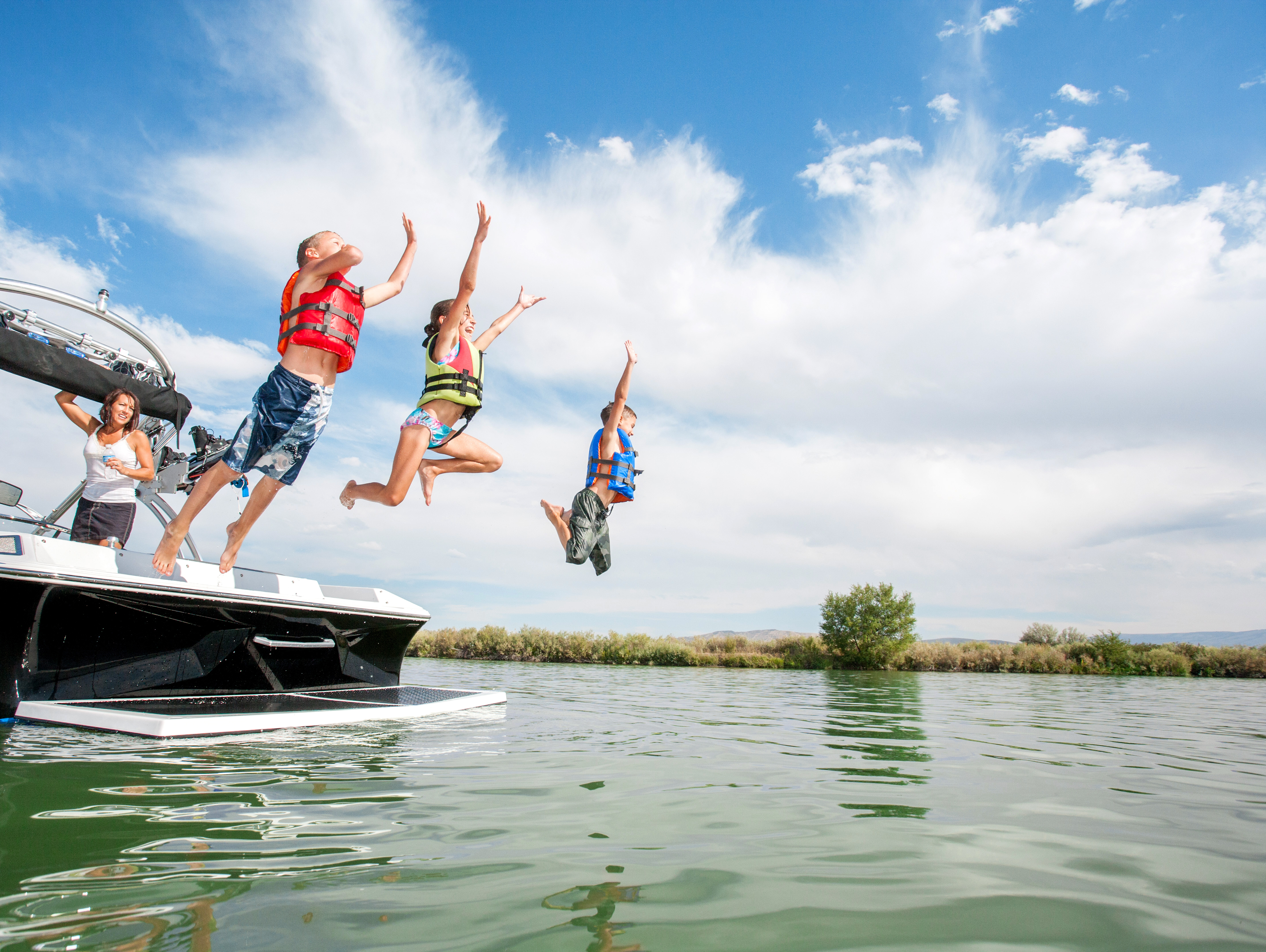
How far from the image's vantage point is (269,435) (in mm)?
4777

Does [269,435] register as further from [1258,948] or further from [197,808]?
[1258,948]

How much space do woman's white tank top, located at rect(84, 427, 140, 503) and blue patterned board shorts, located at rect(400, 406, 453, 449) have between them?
3.01 m

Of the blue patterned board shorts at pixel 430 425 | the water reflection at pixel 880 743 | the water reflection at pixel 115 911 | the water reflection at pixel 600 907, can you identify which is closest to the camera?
the water reflection at pixel 115 911

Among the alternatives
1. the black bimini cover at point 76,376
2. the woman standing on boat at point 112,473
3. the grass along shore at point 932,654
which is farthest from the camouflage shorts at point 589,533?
the grass along shore at point 932,654

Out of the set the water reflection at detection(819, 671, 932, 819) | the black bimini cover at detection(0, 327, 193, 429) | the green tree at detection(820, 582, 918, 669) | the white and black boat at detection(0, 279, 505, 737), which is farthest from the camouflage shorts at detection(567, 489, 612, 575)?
the green tree at detection(820, 582, 918, 669)

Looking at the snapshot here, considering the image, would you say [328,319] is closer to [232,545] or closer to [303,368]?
[303,368]

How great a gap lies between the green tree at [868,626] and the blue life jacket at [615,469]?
100 ft

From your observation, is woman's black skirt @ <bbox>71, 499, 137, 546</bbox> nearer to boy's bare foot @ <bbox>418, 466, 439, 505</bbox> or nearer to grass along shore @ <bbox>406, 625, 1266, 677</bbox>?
boy's bare foot @ <bbox>418, 466, 439, 505</bbox>

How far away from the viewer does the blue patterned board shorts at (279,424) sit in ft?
15.6

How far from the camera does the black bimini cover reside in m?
6.43

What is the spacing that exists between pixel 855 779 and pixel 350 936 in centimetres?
321

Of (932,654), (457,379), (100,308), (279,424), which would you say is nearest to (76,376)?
(100,308)

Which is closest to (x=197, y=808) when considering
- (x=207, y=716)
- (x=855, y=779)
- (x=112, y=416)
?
(x=207, y=716)

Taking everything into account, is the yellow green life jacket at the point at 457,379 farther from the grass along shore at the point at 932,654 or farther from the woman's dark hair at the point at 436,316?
the grass along shore at the point at 932,654
